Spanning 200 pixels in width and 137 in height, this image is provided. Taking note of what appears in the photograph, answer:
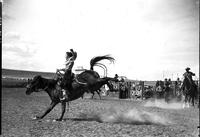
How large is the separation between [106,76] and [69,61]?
1437mm

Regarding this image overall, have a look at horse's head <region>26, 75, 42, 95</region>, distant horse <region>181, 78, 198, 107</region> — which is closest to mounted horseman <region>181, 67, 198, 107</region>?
distant horse <region>181, 78, 198, 107</region>

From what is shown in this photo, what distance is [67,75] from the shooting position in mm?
10062

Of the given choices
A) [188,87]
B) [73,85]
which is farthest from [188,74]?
[73,85]

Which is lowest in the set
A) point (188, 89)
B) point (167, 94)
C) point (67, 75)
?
point (167, 94)

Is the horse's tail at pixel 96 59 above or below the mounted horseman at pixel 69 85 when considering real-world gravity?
above

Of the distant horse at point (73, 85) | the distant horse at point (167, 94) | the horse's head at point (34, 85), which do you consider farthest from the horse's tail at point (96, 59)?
the distant horse at point (167, 94)

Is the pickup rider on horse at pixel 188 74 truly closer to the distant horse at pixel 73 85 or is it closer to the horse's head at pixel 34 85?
the distant horse at pixel 73 85

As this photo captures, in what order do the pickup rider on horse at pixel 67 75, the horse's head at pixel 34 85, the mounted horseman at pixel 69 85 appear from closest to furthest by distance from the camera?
the pickup rider on horse at pixel 67 75
the mounted horseman at pixel 69 85
the horse's head at pixel 34 85

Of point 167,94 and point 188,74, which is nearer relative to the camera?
point 188,74

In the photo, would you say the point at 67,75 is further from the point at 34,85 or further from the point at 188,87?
the point at 188,87

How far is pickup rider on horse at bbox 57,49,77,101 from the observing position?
32.1ft

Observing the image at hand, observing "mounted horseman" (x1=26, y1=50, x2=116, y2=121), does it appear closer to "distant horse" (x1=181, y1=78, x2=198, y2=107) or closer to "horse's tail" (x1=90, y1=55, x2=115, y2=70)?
"horse's tail" (x1=90, y1=55, x2=115, y2=70)

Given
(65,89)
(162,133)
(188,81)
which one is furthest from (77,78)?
(188,81)

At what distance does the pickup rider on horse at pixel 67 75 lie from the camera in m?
9.80
